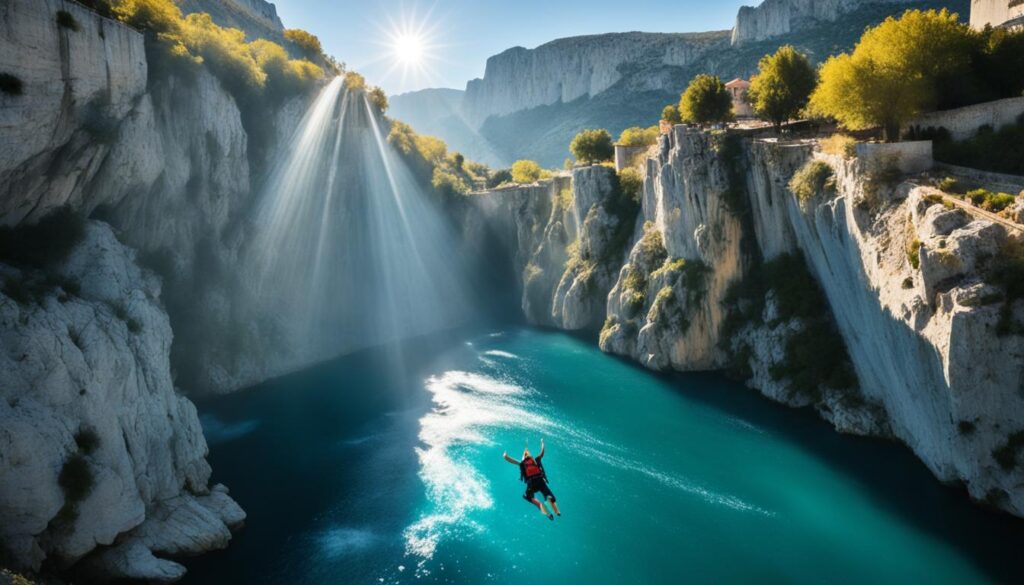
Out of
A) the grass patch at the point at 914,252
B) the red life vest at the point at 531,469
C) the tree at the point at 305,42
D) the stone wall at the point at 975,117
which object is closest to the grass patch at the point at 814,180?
the stone wall at the point at 975,117

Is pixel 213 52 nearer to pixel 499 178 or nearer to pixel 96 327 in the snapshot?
pixel 96 327

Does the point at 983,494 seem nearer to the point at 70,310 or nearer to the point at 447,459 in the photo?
the point at 447,459

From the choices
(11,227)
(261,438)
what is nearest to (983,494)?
(261,438)

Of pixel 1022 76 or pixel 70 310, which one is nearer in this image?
pixel 70 310

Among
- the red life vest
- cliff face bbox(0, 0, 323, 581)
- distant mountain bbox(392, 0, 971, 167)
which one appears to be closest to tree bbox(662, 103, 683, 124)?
cliff face bbox(0, 0, 323, 581)

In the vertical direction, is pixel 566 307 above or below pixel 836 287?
below

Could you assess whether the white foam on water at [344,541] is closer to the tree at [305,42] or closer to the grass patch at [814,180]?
the grass patch at [814,180]
